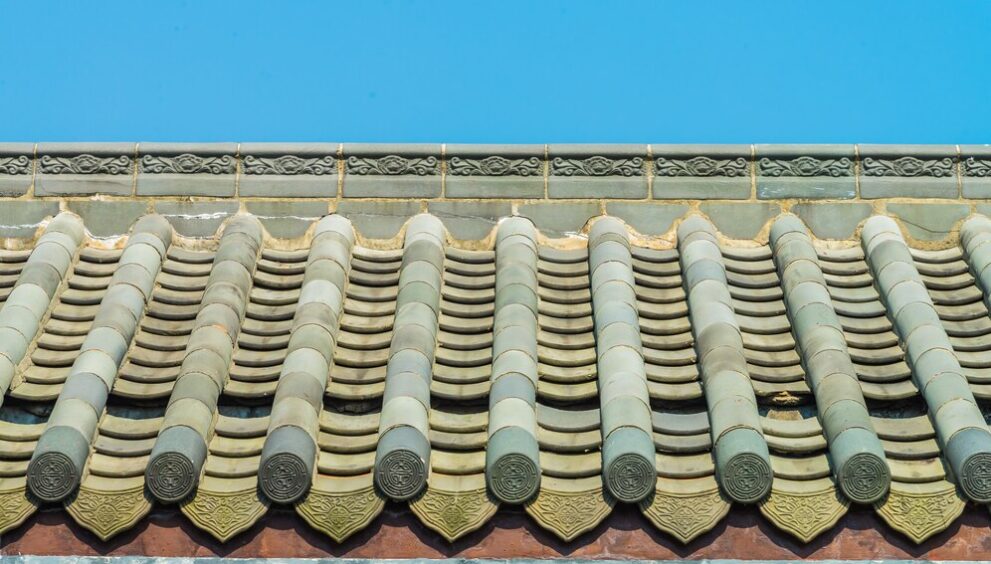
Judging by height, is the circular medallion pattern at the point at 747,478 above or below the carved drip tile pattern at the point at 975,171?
below

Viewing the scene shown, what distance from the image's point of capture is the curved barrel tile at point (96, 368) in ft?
25.2

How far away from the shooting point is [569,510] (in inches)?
299

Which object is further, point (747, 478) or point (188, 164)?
→ point (188, 164)

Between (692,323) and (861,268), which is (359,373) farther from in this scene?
(861,268)

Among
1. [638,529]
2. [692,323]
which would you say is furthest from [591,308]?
[638,529]

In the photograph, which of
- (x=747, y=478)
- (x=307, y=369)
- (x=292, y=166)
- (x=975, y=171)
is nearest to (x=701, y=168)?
(x=975, y=171)

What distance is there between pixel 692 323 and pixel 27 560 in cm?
357

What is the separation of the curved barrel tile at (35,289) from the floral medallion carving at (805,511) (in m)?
3.70

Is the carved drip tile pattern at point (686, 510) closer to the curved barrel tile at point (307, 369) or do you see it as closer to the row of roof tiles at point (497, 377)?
the row of roof tiles at point (497, 377)

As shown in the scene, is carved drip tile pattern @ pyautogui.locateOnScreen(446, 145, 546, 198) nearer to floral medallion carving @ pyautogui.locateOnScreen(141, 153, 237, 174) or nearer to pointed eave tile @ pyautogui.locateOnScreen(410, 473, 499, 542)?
floral medallion carving @ pyautogui.locateOnScreen(141, 153, 237, 174)

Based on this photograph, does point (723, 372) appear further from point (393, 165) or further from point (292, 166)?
point (292, 166)

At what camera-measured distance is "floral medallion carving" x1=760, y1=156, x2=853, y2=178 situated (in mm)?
10711

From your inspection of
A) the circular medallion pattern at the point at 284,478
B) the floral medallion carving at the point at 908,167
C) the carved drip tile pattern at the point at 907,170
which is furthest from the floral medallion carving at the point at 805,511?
the floral medallion carving at the point at 908,167

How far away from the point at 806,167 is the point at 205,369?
13.7 ft
